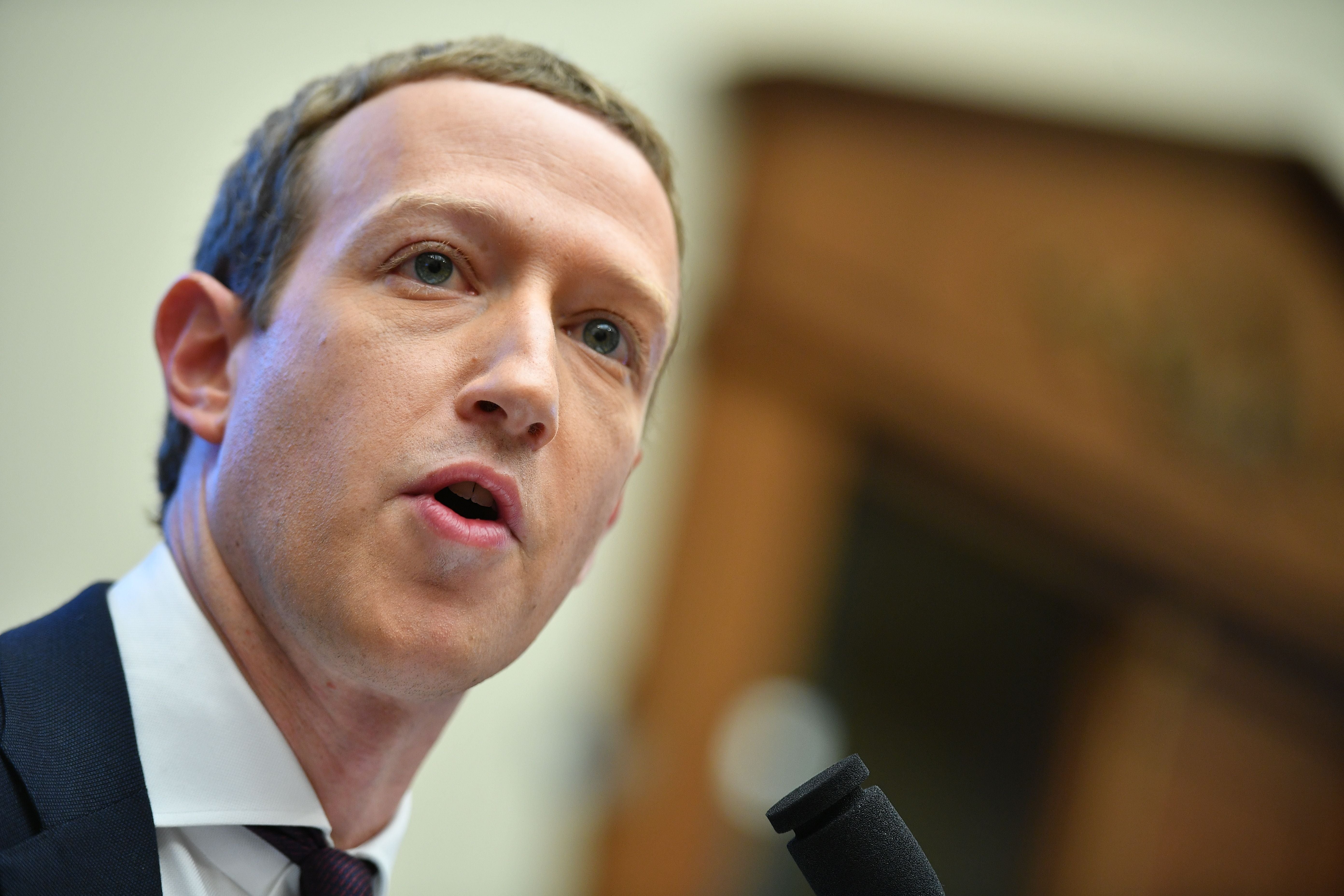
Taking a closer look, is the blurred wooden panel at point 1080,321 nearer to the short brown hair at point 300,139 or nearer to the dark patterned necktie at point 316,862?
the short brown hair at point 300,139

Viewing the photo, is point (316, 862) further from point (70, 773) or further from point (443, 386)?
point (443, 386)

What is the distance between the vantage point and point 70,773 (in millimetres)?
1104

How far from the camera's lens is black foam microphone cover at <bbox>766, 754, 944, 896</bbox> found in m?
1.04

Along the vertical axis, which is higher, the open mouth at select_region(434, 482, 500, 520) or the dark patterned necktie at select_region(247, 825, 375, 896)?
the open mouth at select_region(434, 482, 500, 520)

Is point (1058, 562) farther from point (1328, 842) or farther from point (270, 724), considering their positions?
point (270, 724)

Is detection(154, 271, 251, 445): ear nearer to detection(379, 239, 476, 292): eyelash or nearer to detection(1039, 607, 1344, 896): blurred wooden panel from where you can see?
detection(379, 239, 476, 292): eyelash

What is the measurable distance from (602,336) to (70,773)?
741 mm

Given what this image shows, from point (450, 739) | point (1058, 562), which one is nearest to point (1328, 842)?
point (1058, 562)

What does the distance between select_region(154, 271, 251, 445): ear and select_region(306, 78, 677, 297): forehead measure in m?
0.18

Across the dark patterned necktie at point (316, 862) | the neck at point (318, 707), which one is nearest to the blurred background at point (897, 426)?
the neck at point (318, 707)

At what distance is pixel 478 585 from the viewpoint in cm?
120

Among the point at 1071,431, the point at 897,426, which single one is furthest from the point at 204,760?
the point at 1071,431

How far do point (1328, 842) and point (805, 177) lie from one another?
4.69 metres

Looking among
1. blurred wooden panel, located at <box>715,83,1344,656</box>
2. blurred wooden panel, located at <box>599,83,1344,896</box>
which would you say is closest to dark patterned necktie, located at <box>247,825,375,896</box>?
blurred wooden panel, located at <box>599,83,1344,896</box>
